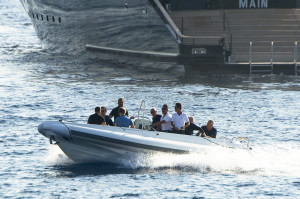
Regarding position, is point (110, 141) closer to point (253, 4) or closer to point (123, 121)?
point (123, 121)

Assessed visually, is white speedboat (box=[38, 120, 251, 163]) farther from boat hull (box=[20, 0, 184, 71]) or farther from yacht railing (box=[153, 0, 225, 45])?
boat hull (box=[20, 0, 184, 71])

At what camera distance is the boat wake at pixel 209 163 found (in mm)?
21656

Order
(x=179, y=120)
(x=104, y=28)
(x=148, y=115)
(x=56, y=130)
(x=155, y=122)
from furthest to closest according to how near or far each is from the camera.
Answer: (x=104, y=28) → (x=148, y=115) → (x=155, y=122) → (x=179, y=120) → (x=56, y=130)

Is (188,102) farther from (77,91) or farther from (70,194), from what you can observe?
(70,194)

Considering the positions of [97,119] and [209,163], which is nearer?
[97,119]

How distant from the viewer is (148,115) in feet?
103

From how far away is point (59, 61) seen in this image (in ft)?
174

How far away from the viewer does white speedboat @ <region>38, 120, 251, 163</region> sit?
68.8ft

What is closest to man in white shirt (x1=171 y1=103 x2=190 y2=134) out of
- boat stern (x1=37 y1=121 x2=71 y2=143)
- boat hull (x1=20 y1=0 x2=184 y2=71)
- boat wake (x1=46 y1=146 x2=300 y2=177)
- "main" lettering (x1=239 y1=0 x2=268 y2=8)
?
boat wake (x1=46 y1=146 x2=300 y2=177)

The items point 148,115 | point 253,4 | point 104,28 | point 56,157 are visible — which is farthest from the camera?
point 104,28

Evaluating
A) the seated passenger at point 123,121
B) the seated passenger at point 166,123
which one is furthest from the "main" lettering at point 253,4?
the seated passenger at point 123,121

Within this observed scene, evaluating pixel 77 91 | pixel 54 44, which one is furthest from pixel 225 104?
pixel 54 44

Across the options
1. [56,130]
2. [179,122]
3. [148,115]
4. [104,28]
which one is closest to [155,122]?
[179,122]

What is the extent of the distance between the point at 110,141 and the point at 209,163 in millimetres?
3083
